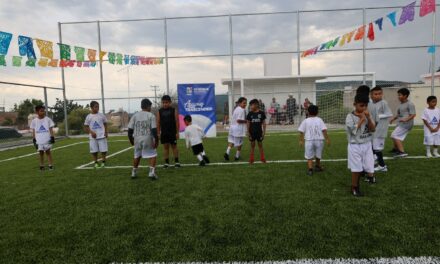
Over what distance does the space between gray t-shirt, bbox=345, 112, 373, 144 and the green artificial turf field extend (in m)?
0.88

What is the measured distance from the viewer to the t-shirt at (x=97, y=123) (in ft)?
26.8

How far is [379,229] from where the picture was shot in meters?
3.54

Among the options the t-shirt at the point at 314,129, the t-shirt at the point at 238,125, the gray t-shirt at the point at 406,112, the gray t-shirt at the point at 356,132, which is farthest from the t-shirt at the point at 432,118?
the t-shirt at the point at 238,125

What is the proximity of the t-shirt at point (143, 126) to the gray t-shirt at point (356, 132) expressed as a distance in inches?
153

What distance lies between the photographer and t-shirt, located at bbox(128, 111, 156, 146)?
6539mm

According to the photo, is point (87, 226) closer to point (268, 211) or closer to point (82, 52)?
point (268, 211)

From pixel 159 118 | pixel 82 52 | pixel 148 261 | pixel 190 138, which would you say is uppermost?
pixel 82 52

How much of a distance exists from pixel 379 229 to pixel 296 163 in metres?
4.19

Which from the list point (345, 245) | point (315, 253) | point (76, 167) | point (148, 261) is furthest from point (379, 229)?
point (76, 167)

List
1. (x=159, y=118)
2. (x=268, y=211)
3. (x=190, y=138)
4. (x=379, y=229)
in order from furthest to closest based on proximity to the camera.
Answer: (x=190, y=138) < (x=159, y=118) < (x=268, y=211) < (x=379, y=229)

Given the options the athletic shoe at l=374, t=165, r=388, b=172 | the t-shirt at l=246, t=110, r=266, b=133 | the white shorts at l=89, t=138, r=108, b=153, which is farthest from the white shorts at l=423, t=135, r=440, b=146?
the white shorts at l=89, t=138, r=108, b=153

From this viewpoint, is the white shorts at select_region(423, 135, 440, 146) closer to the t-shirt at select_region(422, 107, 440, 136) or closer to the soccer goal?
the t-shirt at select_region(422, 107, 440, 136)

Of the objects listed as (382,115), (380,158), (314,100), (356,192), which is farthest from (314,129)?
(314,100)

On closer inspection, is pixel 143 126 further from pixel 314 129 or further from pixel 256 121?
pixel 314 129
